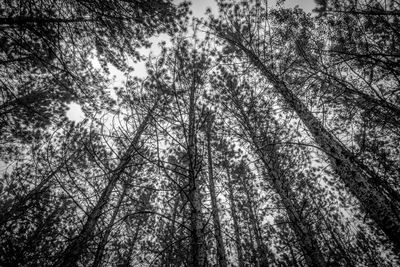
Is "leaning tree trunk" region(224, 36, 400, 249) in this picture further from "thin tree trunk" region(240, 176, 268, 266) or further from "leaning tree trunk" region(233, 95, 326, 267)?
"thin tree trunk" region(240, 176, 268, 266)

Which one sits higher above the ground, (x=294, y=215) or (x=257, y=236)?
(x=257, y=236)

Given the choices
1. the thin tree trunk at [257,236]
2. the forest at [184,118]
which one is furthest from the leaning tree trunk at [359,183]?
the thin tree trunk at [257,236]

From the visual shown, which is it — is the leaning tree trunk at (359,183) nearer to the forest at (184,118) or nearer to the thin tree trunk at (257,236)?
the forest at (184,118)

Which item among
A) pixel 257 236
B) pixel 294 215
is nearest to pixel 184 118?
pixel 294 215

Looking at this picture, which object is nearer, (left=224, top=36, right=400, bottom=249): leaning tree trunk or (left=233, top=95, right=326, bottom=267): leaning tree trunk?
(left=224, top=36, right=400, bottom=249): leaning tree trunk

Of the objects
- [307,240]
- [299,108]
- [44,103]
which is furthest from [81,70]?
[307,240]

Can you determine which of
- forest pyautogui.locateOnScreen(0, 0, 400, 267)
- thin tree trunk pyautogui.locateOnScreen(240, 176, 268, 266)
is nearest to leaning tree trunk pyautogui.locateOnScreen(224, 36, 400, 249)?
forest pyautogui.locateOnScreen(0, 0, 400, 267)

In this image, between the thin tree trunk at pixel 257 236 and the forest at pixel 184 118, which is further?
the thin tree trunk at pixel 257 236

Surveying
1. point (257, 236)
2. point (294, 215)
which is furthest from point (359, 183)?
point (257, 236)

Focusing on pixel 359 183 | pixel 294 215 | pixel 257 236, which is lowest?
pixel 294 215

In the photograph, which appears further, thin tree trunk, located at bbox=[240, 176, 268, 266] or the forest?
thin tree trunk, located at bbox=[240, 176, 268, 266]

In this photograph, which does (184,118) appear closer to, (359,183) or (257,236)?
(359,183)

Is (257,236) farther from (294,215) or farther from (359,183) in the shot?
(294,215)

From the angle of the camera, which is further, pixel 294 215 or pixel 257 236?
pixel 257 236
